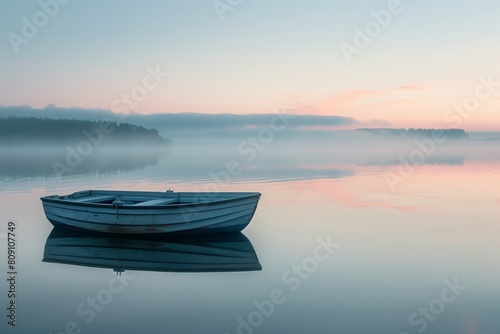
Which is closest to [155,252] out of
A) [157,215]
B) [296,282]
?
[157,215]

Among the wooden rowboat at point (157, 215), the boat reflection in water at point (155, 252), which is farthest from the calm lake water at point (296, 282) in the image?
the wooden rowboat at point (157, 215)

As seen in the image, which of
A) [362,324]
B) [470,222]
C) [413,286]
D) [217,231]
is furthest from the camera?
[470,222]

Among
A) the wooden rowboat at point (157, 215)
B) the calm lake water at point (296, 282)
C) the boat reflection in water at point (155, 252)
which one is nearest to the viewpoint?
the calm lake water at point (296, 282)

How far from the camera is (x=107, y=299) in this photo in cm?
1262

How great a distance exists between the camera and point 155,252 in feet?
57.0

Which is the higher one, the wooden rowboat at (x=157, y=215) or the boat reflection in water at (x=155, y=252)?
the wooden rowboat at (x=157, y=215)

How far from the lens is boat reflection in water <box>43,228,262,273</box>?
15734mm

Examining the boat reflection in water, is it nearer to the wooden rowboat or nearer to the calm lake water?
the calm lake water

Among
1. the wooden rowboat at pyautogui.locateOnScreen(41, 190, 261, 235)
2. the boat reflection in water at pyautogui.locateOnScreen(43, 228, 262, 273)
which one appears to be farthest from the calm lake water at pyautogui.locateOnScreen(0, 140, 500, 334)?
the wooden rowboat at pyautogui.locateOnScreen(41, 190, 261, 235)

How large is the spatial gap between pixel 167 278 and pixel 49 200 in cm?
805

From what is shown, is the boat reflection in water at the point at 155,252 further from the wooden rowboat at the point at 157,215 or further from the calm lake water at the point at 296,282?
the wooden rowboat at the point at 157,215

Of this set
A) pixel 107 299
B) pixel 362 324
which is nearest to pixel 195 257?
pixel 107 299

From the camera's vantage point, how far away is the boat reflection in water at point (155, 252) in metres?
15.7

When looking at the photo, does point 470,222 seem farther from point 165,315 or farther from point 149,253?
point 165,315
